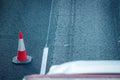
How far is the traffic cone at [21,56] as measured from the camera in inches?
185

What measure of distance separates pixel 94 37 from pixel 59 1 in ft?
6.54

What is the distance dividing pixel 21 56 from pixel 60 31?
143 cm

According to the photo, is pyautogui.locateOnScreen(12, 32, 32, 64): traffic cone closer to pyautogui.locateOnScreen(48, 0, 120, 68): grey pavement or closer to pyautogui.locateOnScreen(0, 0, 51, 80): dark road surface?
pyautogui.locateOnScreen(0, 0, 51, 80): dark road surface

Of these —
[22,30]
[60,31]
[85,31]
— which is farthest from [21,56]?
[85,31]

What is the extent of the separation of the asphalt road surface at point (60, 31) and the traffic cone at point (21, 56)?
0.10 metres

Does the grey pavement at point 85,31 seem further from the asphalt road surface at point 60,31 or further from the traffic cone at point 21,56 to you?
the traffic cone at point 21,56

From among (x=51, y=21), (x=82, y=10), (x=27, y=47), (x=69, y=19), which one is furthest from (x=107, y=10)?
(x=27, y=47)

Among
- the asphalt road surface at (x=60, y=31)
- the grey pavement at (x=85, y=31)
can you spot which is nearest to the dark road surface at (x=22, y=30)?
the asphalt road surface at (x=60, y=31)

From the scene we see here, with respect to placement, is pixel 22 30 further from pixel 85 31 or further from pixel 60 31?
pixel 85 31

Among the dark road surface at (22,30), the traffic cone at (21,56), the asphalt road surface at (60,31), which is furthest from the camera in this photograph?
the asphalt road surface at (60,31)

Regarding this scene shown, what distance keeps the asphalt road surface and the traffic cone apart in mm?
102

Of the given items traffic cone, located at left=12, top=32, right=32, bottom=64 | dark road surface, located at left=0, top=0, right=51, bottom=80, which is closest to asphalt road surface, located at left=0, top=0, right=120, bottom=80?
dark road surface, located at left=0, top=0, right=51, bottom=80

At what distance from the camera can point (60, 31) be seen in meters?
5.90

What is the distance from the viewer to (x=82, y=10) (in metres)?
6.64
